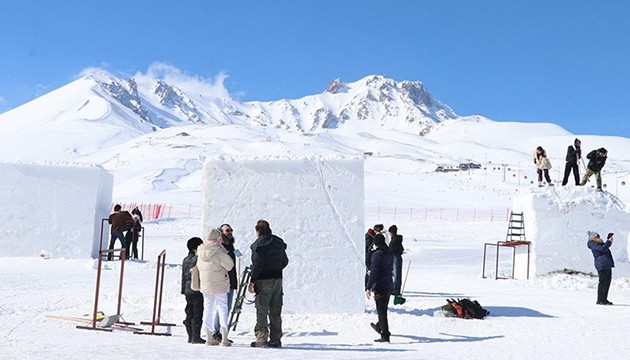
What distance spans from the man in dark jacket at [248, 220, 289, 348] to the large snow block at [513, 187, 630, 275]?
36.5 feet

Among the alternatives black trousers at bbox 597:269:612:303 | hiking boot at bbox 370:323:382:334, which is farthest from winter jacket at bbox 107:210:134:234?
black trousers at bbox 597:269:612:303

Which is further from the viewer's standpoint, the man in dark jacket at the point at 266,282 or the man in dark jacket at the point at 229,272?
the man in dark jacket at the point at 229,272

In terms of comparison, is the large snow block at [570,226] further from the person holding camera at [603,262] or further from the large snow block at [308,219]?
the large snow block at [308,219]

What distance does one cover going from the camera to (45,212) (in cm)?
1853

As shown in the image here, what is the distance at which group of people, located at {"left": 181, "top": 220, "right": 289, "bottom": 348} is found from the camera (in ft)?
26.7

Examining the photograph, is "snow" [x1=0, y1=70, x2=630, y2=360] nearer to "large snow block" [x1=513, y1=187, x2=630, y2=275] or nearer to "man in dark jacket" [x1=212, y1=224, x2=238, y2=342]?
"large snow block" [x1=513, y1=187, x2=630, y2=275]

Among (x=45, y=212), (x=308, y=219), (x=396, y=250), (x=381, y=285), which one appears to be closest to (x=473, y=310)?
(x=396, y=250)

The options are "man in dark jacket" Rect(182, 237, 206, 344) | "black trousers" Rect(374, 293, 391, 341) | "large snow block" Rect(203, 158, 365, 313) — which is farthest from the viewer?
"large snow block" Rect(203, 158, 365, 313)

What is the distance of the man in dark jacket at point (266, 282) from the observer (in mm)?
8250

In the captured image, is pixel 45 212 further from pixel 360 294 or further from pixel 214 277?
pixel 214 277

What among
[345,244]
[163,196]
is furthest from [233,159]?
[163,196]

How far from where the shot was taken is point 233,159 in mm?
11078

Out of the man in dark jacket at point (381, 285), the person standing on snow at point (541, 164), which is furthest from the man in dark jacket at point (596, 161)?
the man in dark jacket at point (381, 285)

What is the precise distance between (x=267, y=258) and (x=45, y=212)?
1215cm
